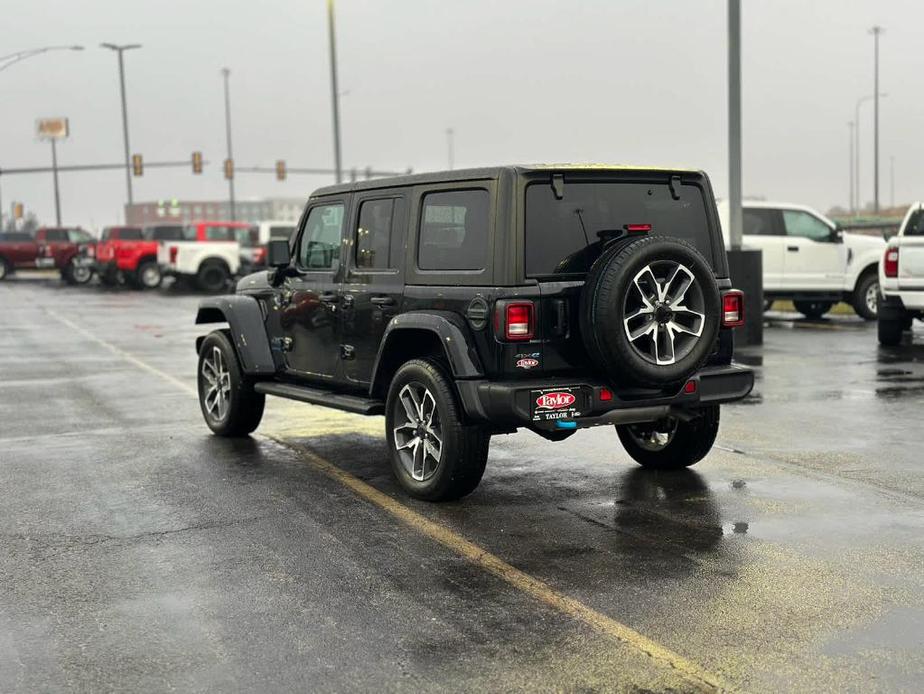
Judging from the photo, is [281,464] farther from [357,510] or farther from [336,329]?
[357,510]

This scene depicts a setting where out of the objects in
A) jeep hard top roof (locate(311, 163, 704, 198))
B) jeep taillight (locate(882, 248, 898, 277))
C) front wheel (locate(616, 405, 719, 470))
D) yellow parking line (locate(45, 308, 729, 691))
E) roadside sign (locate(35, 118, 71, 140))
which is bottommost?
yellow parking line (locate(45, 308, 729, 691))

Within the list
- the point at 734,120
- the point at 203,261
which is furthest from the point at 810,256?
the point at 203,261

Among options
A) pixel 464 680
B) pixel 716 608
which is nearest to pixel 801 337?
pixel 716 608

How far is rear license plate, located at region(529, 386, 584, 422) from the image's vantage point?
6.29 metres

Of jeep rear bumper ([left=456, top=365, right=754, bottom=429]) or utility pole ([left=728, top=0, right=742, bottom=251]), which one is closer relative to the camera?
jeep rear bumper ([left=456, top=365, right=754, bottom=429])

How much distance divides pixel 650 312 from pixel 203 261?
30995 millimetres

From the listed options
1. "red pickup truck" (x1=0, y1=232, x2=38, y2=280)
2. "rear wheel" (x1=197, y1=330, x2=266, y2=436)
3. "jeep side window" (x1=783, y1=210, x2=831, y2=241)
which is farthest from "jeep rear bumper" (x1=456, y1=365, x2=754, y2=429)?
"red pickup truck" (x1=0, y1=232, x2=38, y2=280)

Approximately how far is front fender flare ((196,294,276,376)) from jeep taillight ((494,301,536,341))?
3052mm

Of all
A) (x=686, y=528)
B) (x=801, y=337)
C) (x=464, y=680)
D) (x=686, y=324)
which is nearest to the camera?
(x=464, y=680)

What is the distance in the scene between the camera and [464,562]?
18.4ft

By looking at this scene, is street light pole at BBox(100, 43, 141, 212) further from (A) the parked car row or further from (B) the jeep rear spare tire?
(B) the jeep rear spare tire

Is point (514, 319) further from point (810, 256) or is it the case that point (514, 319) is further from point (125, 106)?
point (125, 106)

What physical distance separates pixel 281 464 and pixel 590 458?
215 centimetres

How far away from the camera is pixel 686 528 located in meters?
6.19
